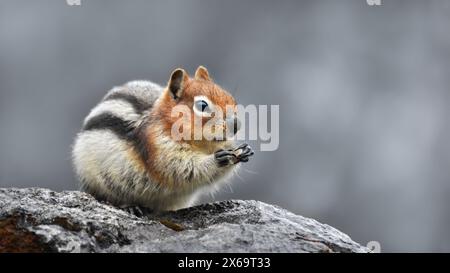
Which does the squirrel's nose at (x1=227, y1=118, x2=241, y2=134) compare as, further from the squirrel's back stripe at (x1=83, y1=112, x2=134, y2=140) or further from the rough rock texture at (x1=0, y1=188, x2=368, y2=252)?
the squirrel's back stripe at (x1=83, y1=112, x2=134, y2=140)

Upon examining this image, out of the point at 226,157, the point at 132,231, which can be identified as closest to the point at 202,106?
the point at 226,157

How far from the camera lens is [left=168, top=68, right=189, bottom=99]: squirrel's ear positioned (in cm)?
359

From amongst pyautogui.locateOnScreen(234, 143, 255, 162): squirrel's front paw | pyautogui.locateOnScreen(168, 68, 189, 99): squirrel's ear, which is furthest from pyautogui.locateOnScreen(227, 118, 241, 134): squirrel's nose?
pyautogui.locateOnScreen(168, 68, 189, 99): squirrel's ear

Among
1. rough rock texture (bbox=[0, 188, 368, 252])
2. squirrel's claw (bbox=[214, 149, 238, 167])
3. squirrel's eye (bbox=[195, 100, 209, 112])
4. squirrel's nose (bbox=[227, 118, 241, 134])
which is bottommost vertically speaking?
rough rock texture (bbox=[0, 188, 368, 252])

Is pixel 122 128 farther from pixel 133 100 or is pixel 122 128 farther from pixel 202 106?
pixel 202 106

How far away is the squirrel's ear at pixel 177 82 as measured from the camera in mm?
3586

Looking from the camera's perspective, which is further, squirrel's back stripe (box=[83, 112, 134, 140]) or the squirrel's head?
squirrel's back stripe (box=[83, 112, 134, 140])

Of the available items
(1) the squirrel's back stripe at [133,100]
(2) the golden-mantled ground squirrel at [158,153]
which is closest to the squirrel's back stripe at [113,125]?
(2) the golden-mantled ground squirrel at [158,153]

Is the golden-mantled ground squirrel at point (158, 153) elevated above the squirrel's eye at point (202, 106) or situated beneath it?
situated beneath

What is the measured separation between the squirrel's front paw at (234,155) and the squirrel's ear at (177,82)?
452 millimetres

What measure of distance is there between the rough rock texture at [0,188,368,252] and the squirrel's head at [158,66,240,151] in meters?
0.51

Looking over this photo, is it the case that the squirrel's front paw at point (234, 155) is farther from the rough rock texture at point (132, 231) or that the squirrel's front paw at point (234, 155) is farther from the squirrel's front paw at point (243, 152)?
the rough rock texture at point (132, 231)
